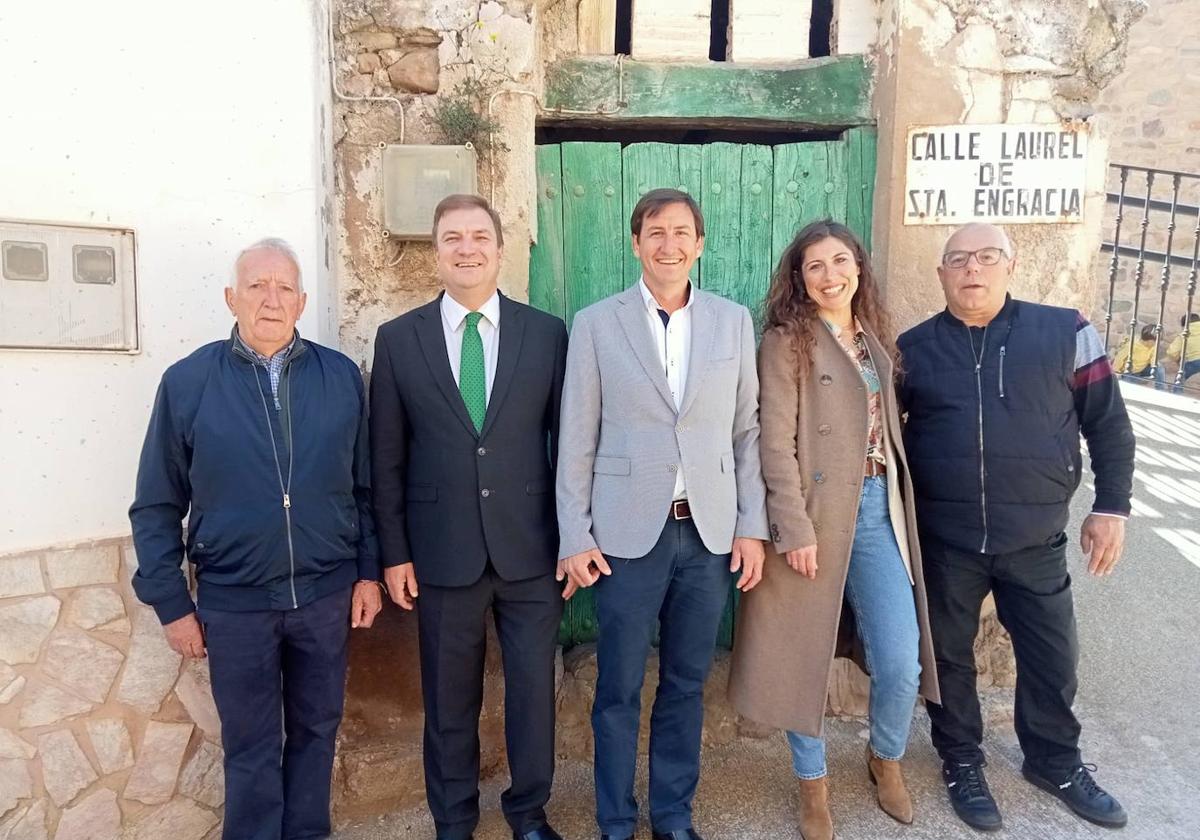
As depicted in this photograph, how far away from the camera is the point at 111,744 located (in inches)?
95.7

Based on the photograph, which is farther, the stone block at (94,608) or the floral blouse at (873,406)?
the floral blouse at (873,406)

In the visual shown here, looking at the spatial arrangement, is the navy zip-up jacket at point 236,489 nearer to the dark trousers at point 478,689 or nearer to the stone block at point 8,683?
the dark trousers at point 478,689

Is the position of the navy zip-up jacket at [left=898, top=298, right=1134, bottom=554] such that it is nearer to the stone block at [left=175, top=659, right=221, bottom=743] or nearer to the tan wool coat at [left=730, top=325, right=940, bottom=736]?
the tan wool coat at [left=730, top=325, right=940, bottom=736]

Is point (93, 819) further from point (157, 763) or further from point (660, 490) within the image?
point (660, 490)

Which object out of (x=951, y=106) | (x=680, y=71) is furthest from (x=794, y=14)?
(x=951, y=106)

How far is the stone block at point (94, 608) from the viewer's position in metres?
2.39

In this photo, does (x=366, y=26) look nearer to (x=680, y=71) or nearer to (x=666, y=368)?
(x=680, y=71)

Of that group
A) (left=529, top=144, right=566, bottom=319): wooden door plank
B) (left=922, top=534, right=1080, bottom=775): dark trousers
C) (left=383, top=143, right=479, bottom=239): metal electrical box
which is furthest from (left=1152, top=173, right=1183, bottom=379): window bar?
(left=383, top=143, right=479, bottom=239): metal electrical box

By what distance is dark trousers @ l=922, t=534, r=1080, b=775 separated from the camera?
8.49 ft

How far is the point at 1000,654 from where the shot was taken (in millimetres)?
3207

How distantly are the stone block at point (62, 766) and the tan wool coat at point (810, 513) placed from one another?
2.05 meters

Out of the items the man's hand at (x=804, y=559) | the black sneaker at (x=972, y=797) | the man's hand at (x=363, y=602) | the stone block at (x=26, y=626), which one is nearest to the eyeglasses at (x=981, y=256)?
the man's hand at (x=804, y=559)

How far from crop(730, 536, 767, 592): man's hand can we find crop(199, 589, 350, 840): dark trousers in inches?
46.1

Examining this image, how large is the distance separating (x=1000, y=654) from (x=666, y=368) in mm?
1995
